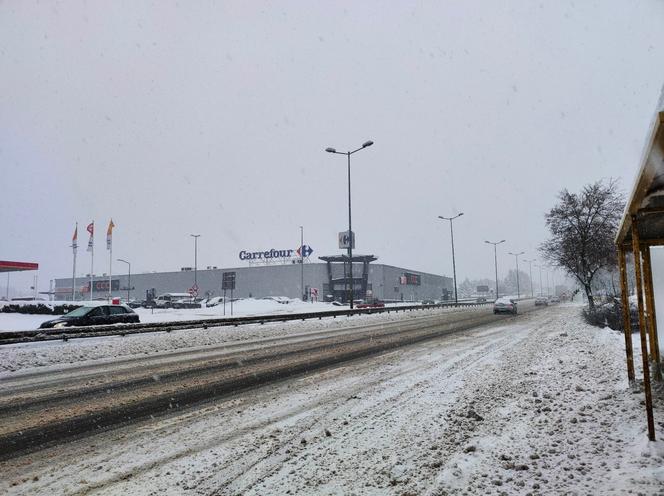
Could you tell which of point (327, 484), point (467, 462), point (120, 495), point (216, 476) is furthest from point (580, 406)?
point (120, 495)

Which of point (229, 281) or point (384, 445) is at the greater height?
point (229, 281)

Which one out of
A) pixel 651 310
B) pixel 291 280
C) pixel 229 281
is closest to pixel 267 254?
pixel 291 280

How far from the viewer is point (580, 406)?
5.67 m

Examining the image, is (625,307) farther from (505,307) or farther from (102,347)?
(505,307)

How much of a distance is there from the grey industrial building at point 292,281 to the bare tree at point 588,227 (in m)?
48.0

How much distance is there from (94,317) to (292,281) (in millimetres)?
72367

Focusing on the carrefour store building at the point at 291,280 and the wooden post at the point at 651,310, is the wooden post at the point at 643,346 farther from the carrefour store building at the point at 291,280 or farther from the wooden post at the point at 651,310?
the carrefour store building at the point at 291,280

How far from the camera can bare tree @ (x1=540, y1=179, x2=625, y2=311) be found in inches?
1112

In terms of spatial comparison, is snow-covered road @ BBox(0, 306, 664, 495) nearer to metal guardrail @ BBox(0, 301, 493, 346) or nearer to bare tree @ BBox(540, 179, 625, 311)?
metal guardrail @ BBox(0, 301, 493, 346)

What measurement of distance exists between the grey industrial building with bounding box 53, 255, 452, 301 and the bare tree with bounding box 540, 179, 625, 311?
48.0 metres

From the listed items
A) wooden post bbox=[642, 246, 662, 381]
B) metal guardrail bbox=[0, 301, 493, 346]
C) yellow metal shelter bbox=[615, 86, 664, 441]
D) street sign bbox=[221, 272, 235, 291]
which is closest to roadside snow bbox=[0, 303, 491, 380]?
metal guardrail bbox=[0, 301, 493, 346]

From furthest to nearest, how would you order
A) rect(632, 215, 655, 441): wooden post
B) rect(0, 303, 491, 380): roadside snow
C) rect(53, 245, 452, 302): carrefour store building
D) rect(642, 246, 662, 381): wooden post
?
rect(53, 245, 452, 302): carrefour store building → rect(0, 303, 491, 380): roadside snow → rect(642, 246, 662, 381): wooden post → rect(632, 215, 655, 441): wooden post

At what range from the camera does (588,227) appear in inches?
1135

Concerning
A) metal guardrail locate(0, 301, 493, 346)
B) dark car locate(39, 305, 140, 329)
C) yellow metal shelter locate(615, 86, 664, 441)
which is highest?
yellow metal shelter locate(615, 86, 664, 441)
